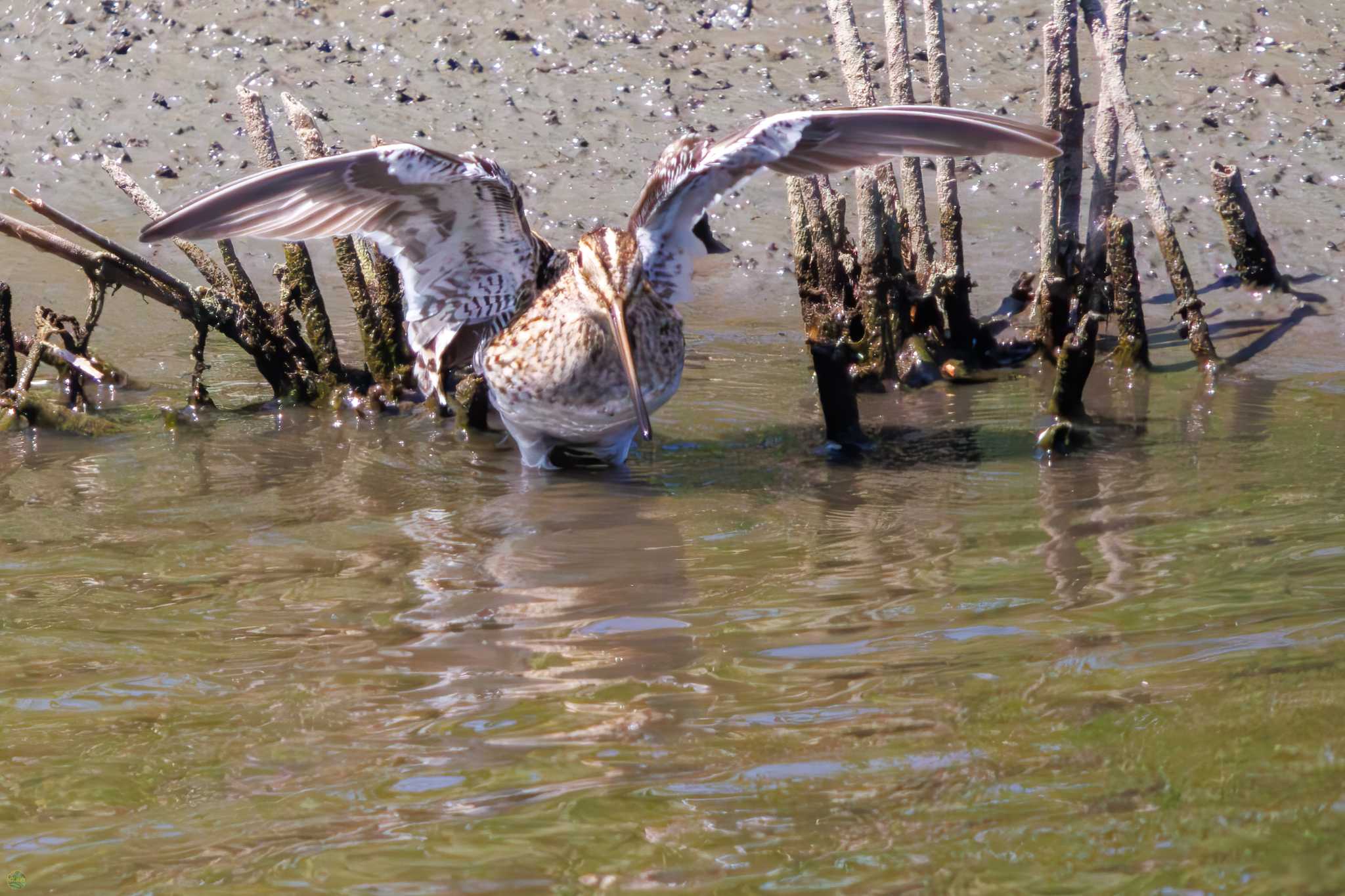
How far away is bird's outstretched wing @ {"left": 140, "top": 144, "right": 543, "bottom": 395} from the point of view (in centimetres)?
510

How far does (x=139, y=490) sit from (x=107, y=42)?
20.7 ft

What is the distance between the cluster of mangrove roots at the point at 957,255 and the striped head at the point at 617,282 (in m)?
0.74

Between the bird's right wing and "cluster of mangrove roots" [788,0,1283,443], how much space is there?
131 cm

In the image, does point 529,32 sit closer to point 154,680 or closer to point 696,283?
point 696,283

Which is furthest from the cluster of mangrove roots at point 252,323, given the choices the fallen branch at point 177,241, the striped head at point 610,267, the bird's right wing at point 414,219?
the striped head at point 610,267

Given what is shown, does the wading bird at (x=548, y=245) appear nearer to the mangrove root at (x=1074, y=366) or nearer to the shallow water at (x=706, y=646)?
the shallow water at (x=706, y=646)

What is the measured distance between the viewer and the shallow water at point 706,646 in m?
2.54

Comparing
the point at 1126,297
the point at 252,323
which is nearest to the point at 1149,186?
the point at 1126,297

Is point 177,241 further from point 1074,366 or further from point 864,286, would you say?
point 1074,366

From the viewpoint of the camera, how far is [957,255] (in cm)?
702

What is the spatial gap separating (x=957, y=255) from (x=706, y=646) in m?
3.90

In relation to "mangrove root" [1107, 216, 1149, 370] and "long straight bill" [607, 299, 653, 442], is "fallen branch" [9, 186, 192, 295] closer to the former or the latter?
"long straight bill" [607, 299, 653, 442]

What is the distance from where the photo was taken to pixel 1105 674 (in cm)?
319

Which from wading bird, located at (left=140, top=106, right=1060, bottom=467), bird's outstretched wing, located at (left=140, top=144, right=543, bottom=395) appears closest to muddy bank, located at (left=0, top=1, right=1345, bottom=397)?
wading bird, located at (left=140, top=106, right=1060, bottom=467)
